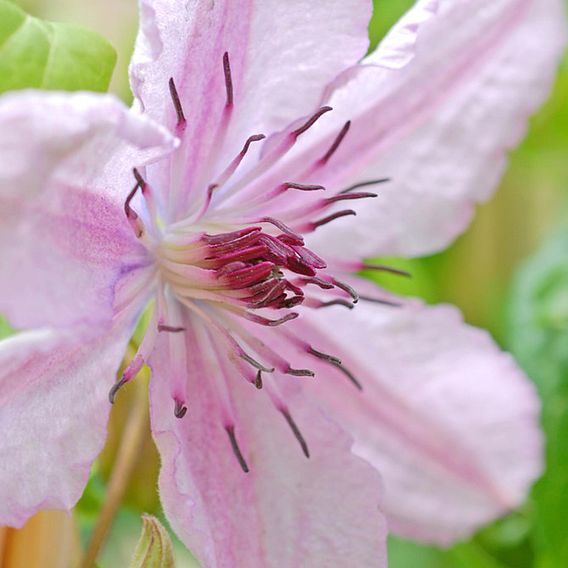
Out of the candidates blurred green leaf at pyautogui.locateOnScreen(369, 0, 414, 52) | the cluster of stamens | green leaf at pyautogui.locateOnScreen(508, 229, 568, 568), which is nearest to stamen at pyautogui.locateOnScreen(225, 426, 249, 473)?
the cluster of stamens

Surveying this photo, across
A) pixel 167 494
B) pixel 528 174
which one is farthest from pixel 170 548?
pixel 528 174

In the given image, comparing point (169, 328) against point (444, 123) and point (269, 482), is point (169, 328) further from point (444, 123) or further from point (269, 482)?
point (444, 123)

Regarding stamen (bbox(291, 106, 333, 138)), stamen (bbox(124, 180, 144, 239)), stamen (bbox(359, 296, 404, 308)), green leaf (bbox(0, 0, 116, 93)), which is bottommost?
stamen (bbox(359, 296, 404, 308))

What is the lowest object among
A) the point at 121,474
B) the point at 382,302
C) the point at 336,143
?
the point at 121,474

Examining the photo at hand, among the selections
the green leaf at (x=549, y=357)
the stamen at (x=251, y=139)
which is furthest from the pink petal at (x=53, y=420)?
the green leaf at (x=549, y=357)

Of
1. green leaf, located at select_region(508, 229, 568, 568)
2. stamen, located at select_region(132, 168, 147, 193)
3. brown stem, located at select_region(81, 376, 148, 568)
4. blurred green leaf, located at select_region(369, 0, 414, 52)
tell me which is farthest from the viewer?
blurred green leaf, located at select_region(369, 0, 414, 52)

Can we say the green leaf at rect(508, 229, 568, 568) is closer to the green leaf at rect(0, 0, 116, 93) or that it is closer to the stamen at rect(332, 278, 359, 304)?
the stamen at rect(332, 278, 359, 304)

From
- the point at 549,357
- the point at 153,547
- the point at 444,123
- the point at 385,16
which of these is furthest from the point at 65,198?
the point at 385,16
